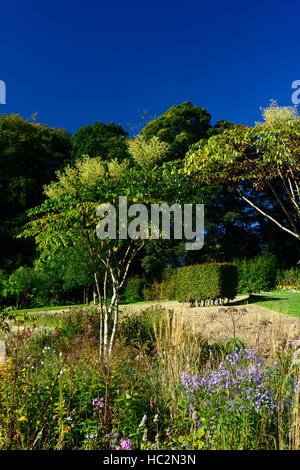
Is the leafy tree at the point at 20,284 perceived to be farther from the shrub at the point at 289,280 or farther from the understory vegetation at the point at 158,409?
the understory vegetation at the point at 158,409

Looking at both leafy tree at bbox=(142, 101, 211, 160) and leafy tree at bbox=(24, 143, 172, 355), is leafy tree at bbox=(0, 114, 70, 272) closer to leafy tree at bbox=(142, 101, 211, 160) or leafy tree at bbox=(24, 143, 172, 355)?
leafy tree at bbox=(142, 101, 211, 160)

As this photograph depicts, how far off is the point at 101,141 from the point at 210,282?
42.4 feet

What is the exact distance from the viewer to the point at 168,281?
15.3m

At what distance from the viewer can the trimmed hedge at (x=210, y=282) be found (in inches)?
420

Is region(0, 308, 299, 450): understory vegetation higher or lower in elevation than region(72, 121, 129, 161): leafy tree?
lower

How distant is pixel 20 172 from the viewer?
67.9 feet

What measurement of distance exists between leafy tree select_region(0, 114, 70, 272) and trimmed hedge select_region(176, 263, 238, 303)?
10580mm

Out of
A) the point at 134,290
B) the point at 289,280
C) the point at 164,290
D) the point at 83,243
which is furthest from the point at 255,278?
the point at 83,243

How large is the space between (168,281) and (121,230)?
11.4m

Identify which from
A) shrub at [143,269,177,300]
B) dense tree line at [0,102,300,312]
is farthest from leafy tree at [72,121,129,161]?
shrub at [143,269,177,300]

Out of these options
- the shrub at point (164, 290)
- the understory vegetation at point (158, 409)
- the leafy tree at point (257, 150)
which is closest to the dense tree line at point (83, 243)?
the shrub at point (164, 290)

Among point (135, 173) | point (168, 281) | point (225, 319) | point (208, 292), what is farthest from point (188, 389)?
point (168, 281)

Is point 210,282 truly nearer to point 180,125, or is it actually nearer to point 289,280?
point 289,280

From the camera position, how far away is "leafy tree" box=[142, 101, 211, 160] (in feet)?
61.4
